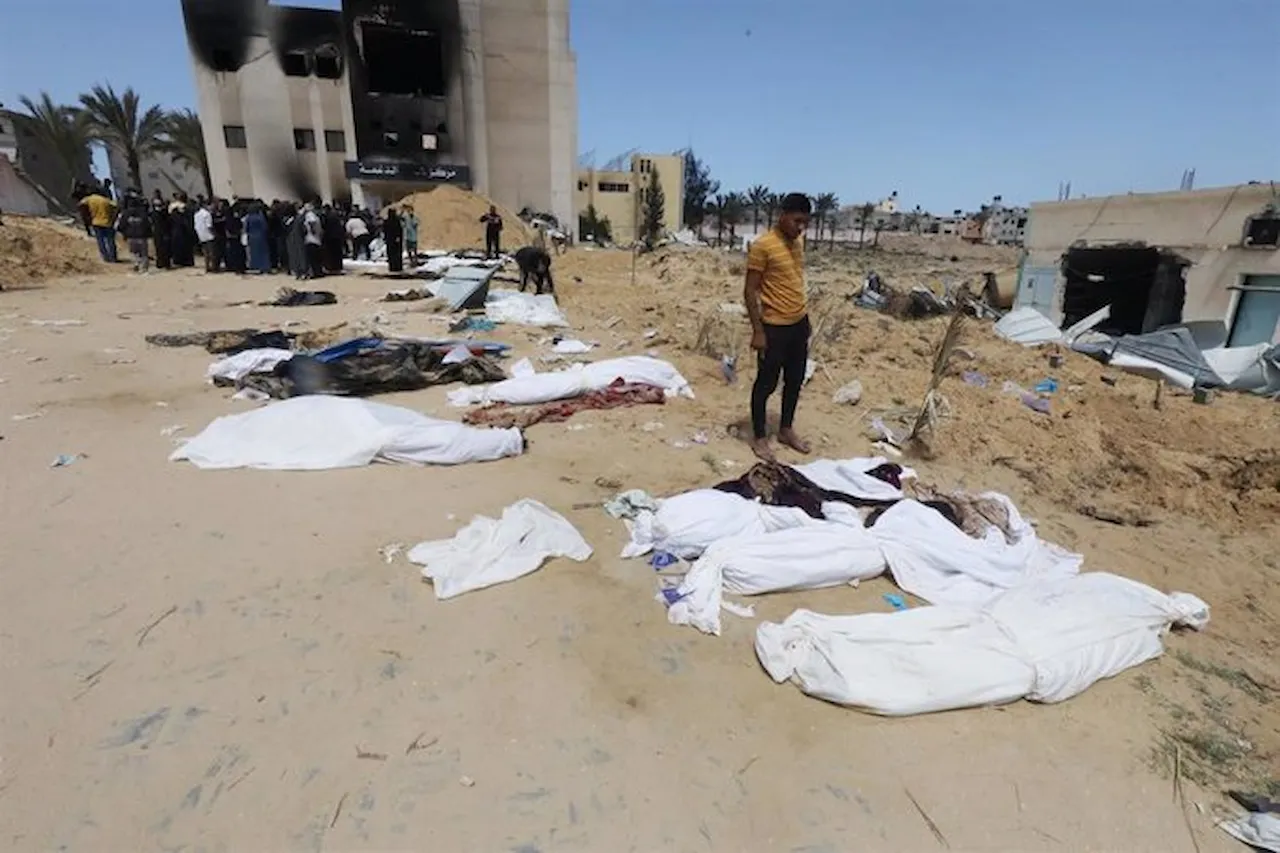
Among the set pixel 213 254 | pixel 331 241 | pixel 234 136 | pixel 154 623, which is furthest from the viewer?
pixel 234 136

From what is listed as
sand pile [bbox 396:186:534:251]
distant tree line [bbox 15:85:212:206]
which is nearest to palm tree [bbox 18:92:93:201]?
distant tree line [bbox 15:85:212:206]

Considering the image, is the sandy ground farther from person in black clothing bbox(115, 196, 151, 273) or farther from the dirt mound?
person in black clothing bbox(115, 196, 151, 273)

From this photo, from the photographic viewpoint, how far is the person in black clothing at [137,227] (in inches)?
483

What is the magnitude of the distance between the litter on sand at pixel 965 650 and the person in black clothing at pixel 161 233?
15.3 m

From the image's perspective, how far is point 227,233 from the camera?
41.9 feet

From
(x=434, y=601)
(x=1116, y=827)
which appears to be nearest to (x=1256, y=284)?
(x=1116, y=827)

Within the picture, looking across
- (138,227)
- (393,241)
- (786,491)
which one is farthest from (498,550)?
(138,227)

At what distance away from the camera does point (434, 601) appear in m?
2.42

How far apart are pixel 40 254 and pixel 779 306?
14810 mm

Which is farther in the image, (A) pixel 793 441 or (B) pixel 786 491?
(A) pixel 793 441

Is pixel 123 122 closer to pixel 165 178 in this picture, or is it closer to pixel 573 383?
pixel 165 178

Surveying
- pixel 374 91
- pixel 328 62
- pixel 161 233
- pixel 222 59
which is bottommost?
pixel 161 233

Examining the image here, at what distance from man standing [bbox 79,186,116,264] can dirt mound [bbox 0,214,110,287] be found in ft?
0.81

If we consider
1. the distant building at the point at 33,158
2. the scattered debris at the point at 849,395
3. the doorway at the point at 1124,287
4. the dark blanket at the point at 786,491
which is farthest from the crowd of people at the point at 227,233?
the distant building at the point at 33,158
